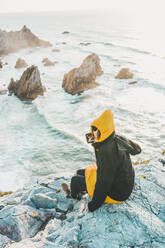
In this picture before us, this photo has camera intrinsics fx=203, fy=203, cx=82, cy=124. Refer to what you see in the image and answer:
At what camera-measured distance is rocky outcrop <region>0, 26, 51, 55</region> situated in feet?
155

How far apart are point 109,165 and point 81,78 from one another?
18.0m

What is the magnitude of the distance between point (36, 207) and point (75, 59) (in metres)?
36.1

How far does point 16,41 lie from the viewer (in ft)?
169

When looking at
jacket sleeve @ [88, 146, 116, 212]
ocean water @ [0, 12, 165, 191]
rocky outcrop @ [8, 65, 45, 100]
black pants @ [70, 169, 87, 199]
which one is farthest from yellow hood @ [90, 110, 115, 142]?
rocky outcrop @ [8, 65, 45, 100]

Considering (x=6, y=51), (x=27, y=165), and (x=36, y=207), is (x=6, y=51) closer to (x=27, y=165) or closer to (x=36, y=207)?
(x=27, y=165)

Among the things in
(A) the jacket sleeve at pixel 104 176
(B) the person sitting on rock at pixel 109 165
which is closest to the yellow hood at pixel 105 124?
(B) the person sitting on rock at pixel 109 165

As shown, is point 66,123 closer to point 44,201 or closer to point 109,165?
point 44,201

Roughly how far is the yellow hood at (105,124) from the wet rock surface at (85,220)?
67.2 inches

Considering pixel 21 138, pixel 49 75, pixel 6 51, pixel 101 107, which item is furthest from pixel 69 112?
pixel 6 51

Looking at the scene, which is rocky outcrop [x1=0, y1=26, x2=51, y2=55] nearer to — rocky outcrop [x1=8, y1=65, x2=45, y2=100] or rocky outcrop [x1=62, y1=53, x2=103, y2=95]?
rocky outcrop [x1=8, y1=65, x2=45, y2=100]

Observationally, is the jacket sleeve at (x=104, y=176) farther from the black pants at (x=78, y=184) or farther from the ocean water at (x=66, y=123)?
the ocean water at (x=66, y=123)

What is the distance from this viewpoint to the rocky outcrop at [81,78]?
2056 cm

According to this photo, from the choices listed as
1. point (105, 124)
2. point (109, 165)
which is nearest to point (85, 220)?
point (109, 165)

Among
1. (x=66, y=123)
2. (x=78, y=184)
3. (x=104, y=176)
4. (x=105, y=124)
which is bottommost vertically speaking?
(x=66, y=123)
